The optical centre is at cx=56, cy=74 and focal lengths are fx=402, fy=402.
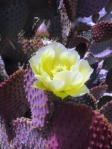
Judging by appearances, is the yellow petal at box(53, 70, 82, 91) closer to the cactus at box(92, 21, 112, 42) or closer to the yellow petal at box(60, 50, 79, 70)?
the yellow petal at box(60, 50, 79, 70)

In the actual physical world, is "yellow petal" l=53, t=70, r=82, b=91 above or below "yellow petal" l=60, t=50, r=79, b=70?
below

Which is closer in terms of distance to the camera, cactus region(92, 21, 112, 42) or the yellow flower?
the yellow flower

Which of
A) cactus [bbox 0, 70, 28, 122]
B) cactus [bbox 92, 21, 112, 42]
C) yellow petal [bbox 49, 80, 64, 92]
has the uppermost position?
cactus [bbox 92, 21, 112, 42]

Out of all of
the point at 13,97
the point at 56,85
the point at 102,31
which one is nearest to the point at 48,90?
the point at 56,85

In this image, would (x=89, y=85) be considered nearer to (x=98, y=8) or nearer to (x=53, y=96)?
(x=98, y=8)

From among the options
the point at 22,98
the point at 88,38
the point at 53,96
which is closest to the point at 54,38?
the point at 88,38

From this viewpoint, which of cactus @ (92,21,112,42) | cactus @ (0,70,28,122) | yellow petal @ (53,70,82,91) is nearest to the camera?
yellow petal @ (53,70,82,91)

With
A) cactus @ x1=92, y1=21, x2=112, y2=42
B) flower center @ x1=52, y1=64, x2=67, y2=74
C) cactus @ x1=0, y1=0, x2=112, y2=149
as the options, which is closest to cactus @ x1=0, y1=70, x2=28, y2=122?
cactus @ x1=0, y1=0, x2=112, y2=149

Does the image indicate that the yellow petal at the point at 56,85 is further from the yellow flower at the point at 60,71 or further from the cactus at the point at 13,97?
the cactus at the point at 13,97
